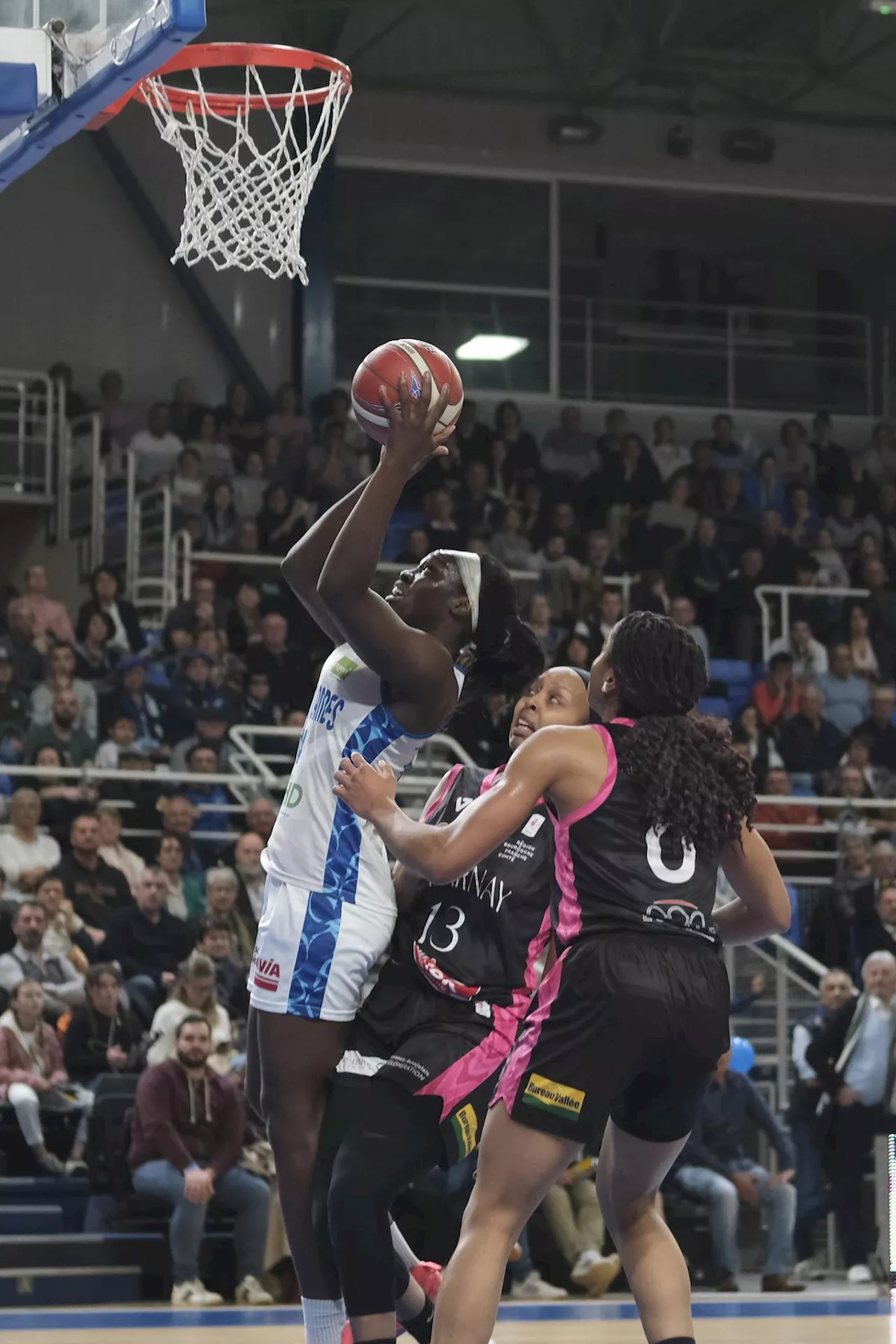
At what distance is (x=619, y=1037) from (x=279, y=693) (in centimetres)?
986

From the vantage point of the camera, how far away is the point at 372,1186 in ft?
14.5

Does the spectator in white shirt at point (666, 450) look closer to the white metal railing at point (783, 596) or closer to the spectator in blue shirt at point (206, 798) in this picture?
the white metal railing at point (783, 596)

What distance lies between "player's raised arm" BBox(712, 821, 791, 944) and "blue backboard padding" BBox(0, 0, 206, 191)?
2457 millimetres

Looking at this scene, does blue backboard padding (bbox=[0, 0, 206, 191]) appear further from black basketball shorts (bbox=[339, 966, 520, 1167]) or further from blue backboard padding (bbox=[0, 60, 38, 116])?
black basketball shorts (bbox=[339, 966, 520, 1167])

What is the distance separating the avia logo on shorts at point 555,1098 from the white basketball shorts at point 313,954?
2.01ft

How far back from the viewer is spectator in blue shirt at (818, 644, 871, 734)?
15391 millimetres

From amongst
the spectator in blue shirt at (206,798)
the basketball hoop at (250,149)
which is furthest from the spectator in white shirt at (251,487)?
the basketball hoop at (250,149)

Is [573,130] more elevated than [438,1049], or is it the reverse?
[573,130]

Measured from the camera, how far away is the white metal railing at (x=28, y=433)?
16125 mm

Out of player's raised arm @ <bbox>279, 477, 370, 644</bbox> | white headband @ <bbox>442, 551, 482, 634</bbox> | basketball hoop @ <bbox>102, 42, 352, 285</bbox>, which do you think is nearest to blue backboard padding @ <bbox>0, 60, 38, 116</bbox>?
basketball hoop @ <bbox>102, 42, 352, 285</bbox>

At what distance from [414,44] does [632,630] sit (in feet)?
50.3

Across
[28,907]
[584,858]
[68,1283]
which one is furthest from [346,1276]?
[28,907]

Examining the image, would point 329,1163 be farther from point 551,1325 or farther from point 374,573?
point 551,1325

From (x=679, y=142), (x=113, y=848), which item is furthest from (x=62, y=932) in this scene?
(x=679, y=142)
